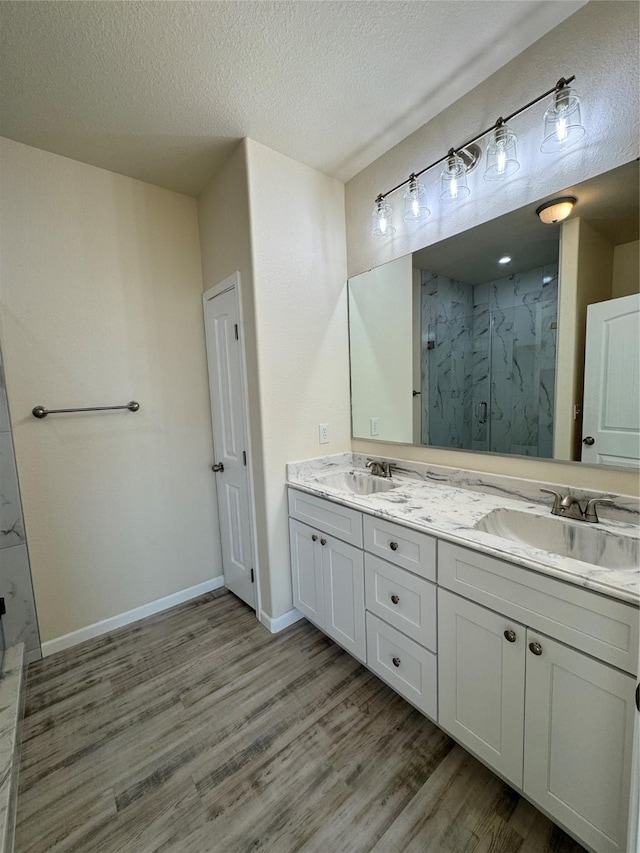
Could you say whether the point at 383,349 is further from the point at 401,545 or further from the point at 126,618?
the point at 126,618

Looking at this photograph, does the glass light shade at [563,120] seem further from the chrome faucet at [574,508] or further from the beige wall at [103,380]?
the beige wall at [103,380]

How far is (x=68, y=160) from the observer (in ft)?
6.06

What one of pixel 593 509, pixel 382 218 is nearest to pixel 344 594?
pixel 593 509

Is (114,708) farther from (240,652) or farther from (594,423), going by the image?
(594,423)

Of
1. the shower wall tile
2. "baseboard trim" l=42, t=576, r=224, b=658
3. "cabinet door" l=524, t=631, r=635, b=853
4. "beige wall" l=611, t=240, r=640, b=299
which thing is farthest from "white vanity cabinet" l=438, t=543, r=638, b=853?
the shower wall tile

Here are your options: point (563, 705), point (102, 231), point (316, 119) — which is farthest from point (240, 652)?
point (316, 119)

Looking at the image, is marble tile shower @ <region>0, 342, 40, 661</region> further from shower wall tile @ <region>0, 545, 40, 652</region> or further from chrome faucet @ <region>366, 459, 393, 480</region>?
chrome faucet @ <region>366, 459, 393, 480</region>

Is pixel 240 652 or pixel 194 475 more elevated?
pixel 194 475

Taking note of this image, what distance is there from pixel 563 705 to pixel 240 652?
1510mm

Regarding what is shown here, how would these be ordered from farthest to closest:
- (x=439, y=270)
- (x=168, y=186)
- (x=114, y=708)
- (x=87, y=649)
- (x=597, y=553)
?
1. (x=168, y=186)
2. (x=87, y=649)
3. (x=439, y=270)
4. (x=114, y=708)
5. (x=597, y=553)

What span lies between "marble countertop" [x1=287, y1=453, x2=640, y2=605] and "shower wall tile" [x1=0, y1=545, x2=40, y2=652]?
1.44m

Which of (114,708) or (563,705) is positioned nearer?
(563,705)

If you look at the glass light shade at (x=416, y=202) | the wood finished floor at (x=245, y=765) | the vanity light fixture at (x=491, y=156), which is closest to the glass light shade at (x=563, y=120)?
the vanity light fixture at (x=491, y=156)

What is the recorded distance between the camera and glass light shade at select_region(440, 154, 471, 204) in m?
1.54
